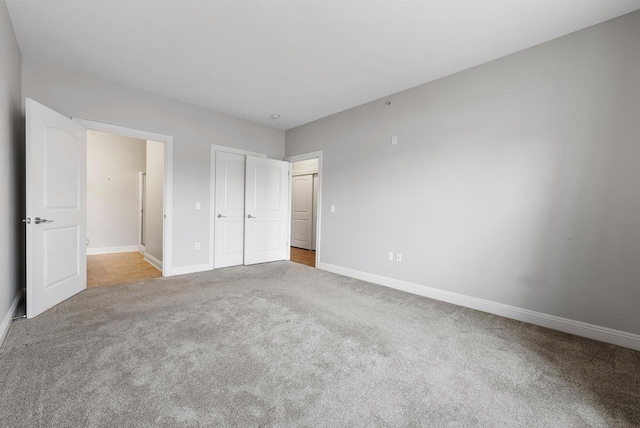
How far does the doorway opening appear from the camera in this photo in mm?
4684

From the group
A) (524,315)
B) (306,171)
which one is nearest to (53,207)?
(524,315)

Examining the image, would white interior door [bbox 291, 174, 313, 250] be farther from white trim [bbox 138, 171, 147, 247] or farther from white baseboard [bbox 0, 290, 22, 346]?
white baseboard [bbox 0, 290, 22, 346]

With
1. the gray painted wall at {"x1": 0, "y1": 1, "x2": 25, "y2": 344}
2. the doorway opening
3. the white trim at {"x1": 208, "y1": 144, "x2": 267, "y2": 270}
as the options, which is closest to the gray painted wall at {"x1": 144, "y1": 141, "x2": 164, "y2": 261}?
the doorway opening

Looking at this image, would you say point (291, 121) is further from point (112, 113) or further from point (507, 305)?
point (507, 305)

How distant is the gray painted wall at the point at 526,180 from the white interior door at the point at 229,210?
232 cm

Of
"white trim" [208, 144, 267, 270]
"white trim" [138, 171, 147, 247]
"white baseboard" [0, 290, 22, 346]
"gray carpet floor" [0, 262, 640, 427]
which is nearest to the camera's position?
"gray carpet floor" [0, 262, 640, 427]

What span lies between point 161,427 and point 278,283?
7.95ft

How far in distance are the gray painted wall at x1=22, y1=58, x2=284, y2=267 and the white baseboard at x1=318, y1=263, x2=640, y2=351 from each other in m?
2.92

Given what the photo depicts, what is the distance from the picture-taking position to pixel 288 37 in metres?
2.44

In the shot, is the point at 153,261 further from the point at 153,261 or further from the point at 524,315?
the point at 524,315

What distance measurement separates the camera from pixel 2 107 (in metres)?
2.13

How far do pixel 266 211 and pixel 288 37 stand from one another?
309 cm

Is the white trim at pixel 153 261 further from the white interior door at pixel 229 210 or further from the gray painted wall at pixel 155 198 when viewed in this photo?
the white interior door at pixel 229 210

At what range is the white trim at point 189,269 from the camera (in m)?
3.97
